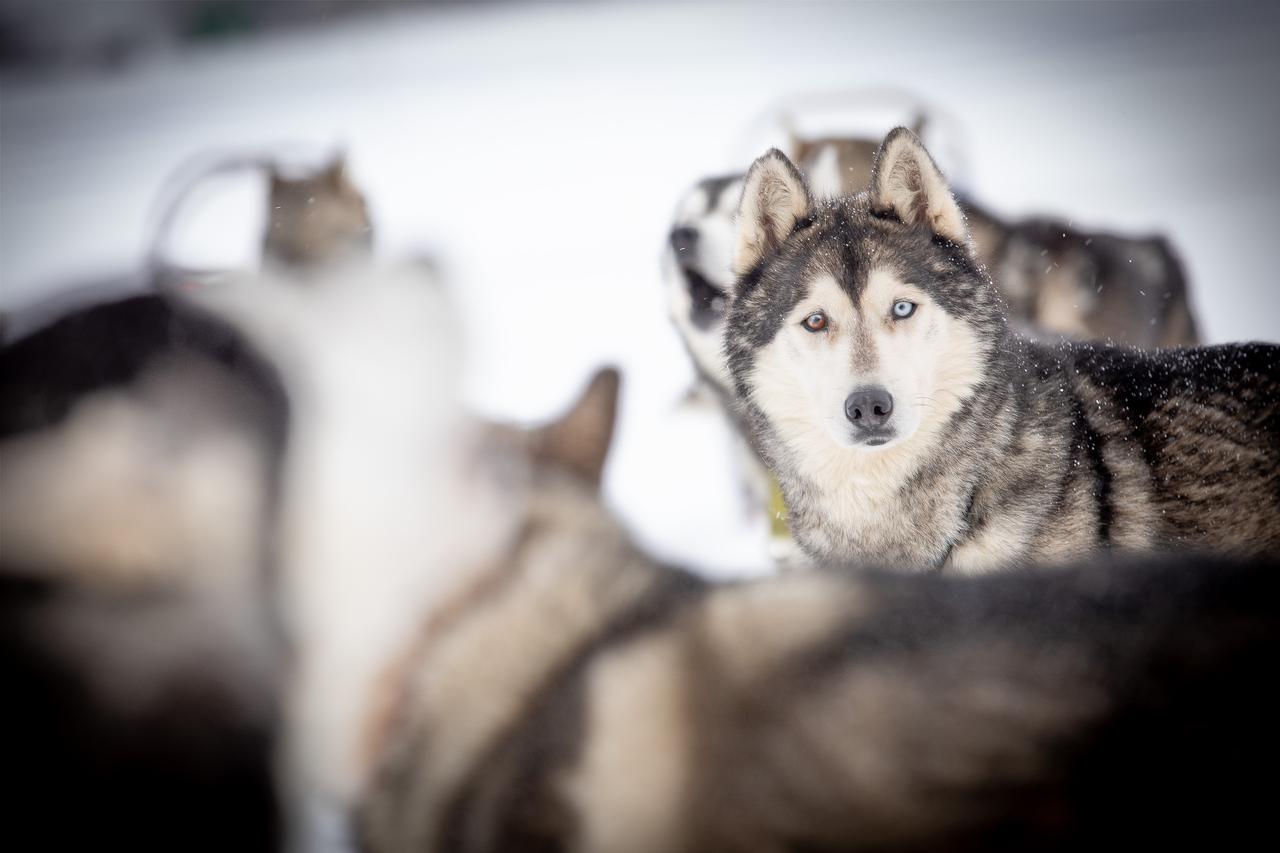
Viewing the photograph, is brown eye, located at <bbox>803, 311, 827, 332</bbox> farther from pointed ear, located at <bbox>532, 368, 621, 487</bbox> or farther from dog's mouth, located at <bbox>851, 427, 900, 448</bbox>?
pointed ear, located at <bbox>532, 368, 621, 487</bbox>

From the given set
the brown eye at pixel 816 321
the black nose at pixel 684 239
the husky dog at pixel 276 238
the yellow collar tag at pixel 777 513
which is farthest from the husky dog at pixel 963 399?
the husky dog at pixel 276 238

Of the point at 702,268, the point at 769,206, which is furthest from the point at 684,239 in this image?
the point at 769,206

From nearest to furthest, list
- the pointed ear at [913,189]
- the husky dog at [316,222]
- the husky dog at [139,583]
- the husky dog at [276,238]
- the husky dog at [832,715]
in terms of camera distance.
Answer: the husky dog at [832,715] < the husky dog at [139,583] < the husky dog at [276,238] < the pointed ear at [913,189] < the husky dog at [316,222]

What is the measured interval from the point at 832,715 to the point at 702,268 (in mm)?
1304

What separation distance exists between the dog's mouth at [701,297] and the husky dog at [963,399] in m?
0.44

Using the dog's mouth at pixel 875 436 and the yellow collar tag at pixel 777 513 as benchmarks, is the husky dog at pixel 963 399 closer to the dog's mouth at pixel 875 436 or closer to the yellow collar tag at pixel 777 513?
the dog's mouth at pixel 875 436

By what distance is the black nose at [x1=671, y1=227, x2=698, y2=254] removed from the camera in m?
1.82

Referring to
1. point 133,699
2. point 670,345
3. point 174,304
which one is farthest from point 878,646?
point 670,345

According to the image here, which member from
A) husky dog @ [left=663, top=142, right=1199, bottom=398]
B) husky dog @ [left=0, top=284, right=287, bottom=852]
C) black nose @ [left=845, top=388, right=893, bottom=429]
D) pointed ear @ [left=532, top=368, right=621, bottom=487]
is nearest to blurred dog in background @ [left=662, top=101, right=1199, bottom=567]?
husky dog @ [left=663, top=142, right=1199, bottom=398]

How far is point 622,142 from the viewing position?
2.32 meters

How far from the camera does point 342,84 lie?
8.68ft

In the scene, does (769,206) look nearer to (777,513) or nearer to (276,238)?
(777,513)

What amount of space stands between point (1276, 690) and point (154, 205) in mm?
2611

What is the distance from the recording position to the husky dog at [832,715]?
25.2 inches
